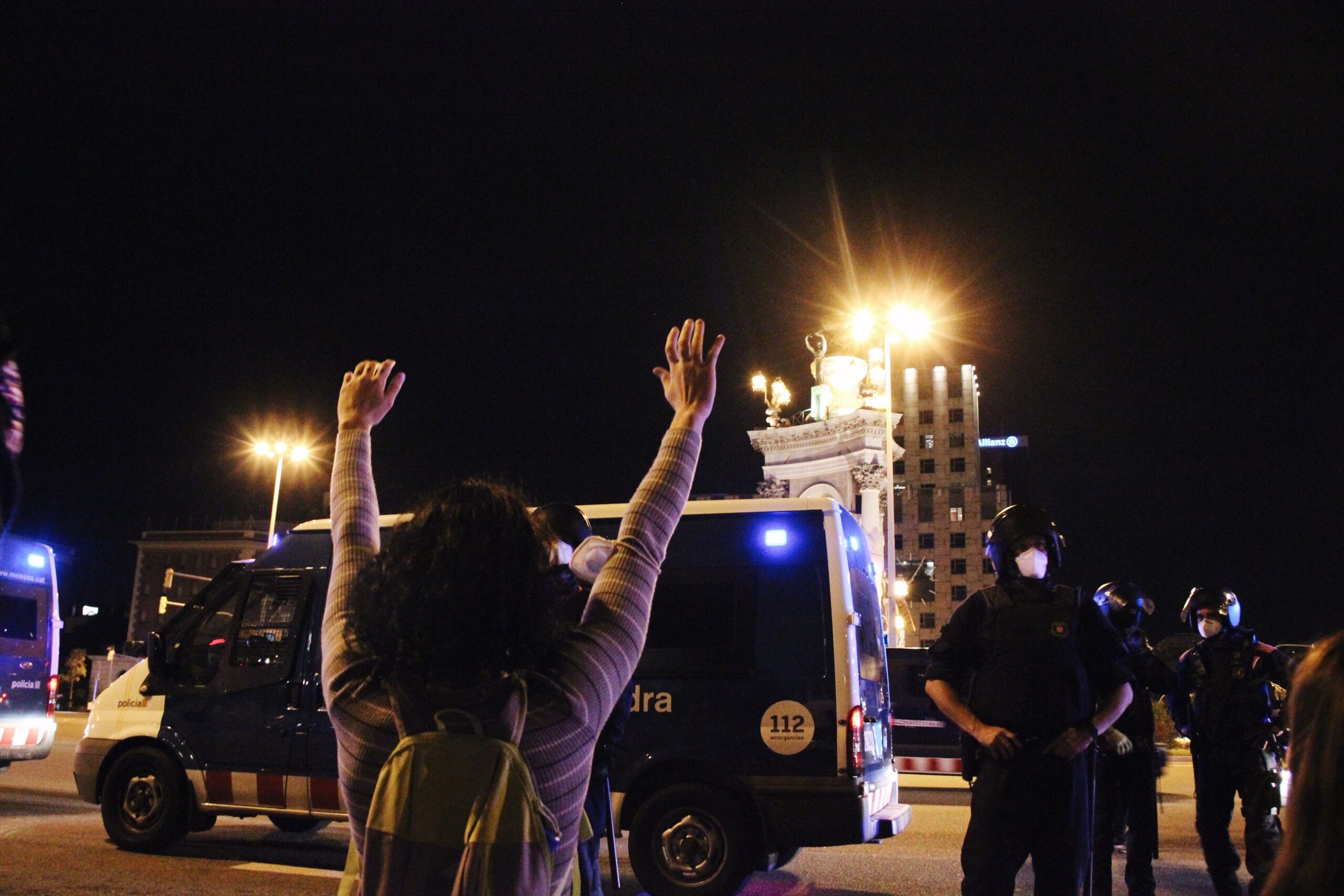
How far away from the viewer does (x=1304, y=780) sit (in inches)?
67.3

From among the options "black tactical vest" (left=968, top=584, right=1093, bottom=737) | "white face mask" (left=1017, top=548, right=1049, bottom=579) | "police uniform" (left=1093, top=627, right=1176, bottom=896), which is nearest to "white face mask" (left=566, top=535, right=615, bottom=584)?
"black tactical vest" (left=968, top=584, right=1093, bottom=737)

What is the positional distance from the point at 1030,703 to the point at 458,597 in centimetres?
363

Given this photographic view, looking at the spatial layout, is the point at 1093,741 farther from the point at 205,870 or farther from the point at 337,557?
the point at 205,870

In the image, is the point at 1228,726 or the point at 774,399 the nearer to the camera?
the point at 1228,726

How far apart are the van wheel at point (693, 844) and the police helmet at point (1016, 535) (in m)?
2.83

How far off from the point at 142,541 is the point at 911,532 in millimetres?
70967

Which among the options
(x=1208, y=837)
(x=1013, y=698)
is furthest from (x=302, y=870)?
(x=1208, y=837)

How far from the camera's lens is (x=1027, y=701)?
15.6 feet

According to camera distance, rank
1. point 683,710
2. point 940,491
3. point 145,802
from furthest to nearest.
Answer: point 940,491, point 145,802, point 683,710

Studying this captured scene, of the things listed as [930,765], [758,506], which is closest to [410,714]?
[758,506]

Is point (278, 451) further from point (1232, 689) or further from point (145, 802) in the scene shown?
point (1232, 689)

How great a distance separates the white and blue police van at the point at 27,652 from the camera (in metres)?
12.6

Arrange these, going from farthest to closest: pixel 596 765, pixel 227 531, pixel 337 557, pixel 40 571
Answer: pixel 227 531, pixel 40 571, pixel 596 765, pixel 337 557

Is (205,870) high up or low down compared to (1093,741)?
down
